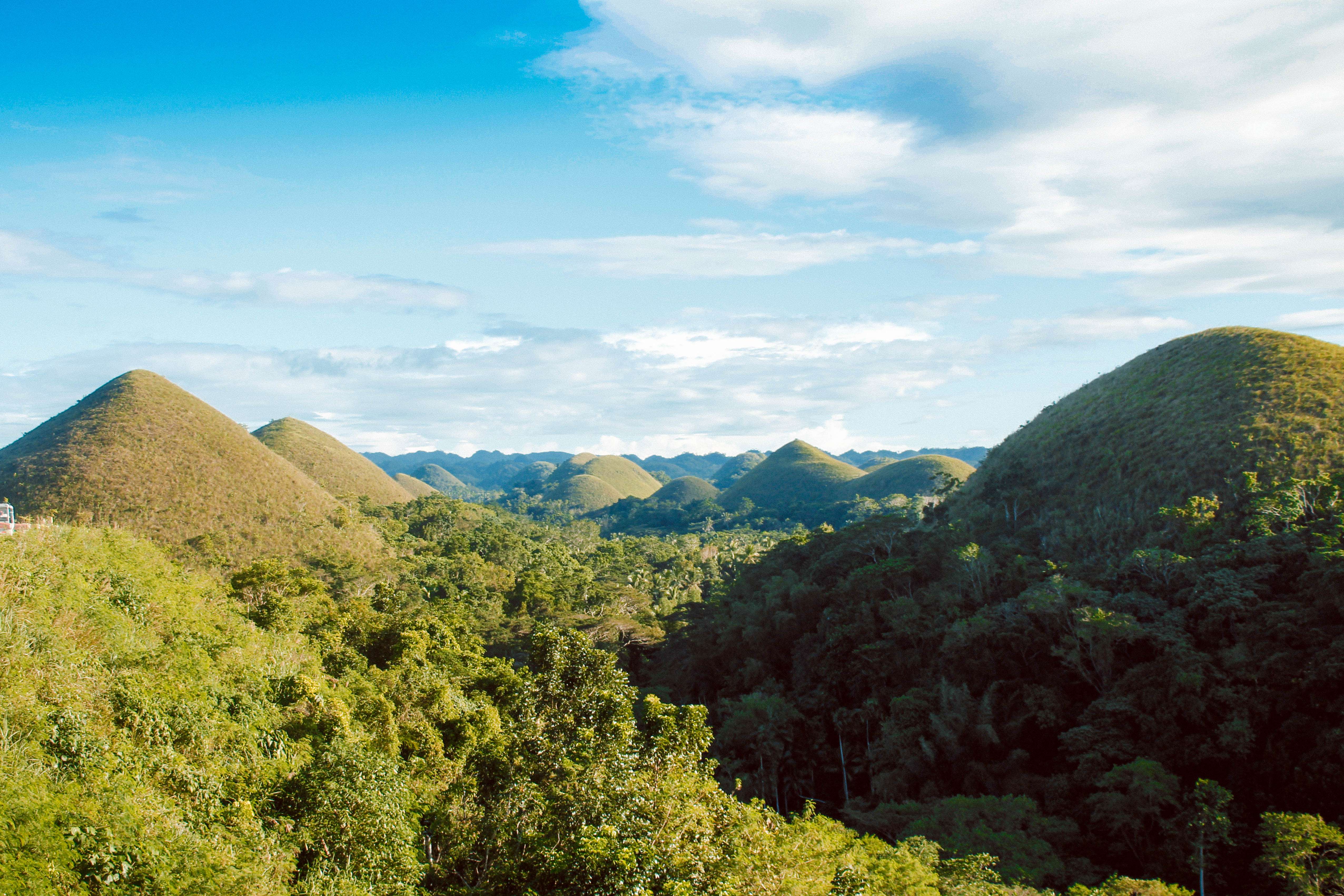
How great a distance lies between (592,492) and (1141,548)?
535ft

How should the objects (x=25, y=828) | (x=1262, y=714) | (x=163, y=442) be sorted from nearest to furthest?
(x=25, y=828)
(x=1262, y=714)
(x=163, y=442)

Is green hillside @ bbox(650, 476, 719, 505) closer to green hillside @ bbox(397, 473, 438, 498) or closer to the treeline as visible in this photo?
green hillside @ bbox(397, 473, 438, 498)

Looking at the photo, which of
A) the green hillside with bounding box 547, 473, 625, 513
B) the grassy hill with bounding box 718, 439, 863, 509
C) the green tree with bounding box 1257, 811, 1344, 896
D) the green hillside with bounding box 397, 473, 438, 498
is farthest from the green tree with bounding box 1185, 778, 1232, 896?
the green hillside with bounding box 547, 473, 625, 513

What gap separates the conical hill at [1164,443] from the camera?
96.6 ft

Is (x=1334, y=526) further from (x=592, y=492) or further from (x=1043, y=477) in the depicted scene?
(x=592, y=492)

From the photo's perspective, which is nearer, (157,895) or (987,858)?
(157,895)

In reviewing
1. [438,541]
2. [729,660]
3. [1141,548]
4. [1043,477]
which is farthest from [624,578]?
[1141,548]

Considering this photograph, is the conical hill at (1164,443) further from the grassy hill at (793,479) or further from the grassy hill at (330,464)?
the grassy hill at (793,479)

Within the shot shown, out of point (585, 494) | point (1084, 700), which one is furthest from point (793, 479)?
point (1084, 700)

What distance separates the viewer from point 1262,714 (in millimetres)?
20031

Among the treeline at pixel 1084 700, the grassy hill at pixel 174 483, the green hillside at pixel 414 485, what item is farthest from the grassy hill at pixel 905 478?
the grassy hill at pixel 174 483

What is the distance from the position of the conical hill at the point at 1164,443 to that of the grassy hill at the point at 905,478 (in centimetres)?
6974

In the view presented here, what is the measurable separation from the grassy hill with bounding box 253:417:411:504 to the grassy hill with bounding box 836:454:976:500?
2918 inches

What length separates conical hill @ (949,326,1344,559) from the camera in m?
29.5
